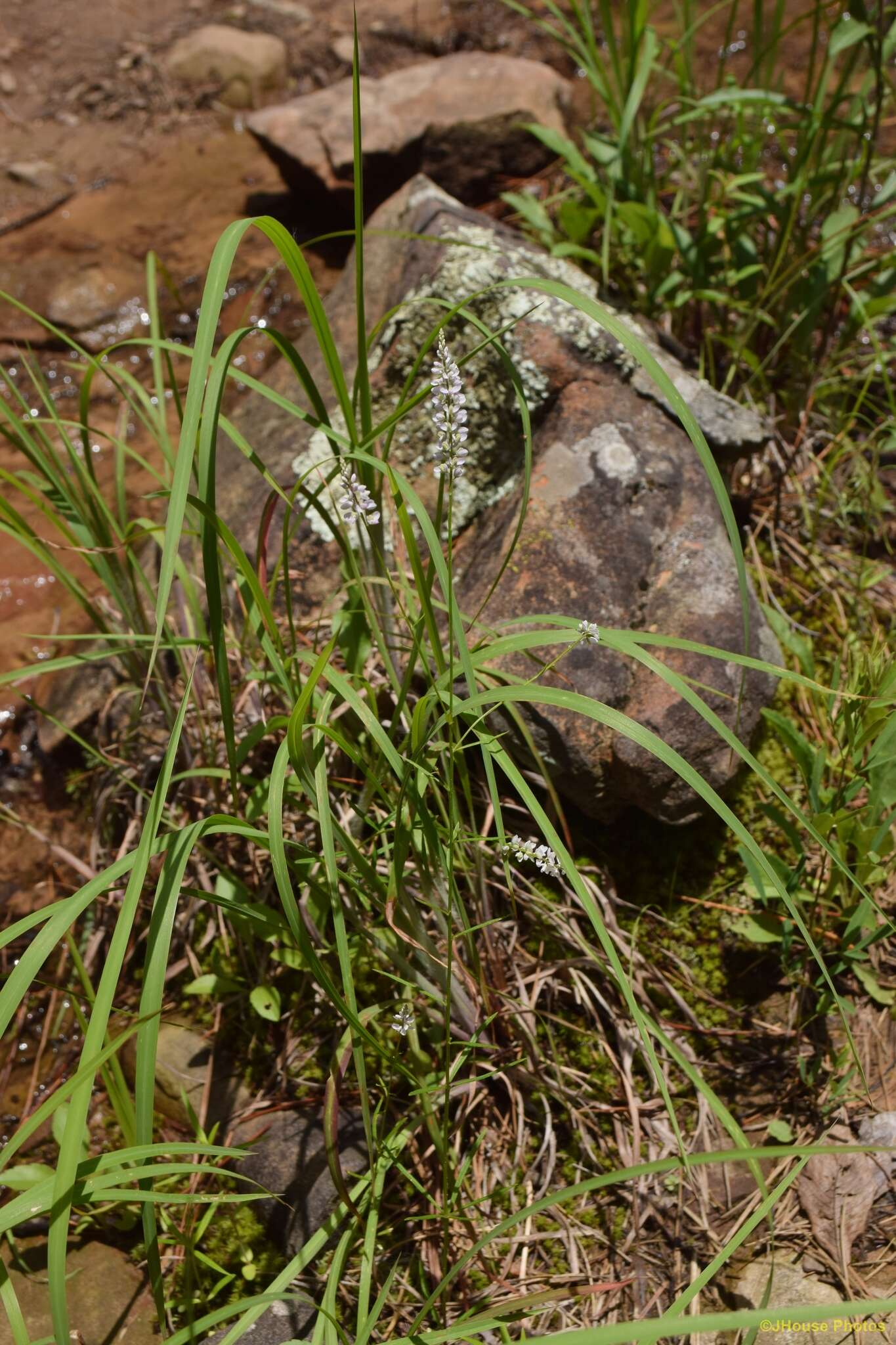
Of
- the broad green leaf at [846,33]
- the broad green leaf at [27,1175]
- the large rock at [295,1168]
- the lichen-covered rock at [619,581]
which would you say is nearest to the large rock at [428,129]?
the broad green leaf at [846,33]

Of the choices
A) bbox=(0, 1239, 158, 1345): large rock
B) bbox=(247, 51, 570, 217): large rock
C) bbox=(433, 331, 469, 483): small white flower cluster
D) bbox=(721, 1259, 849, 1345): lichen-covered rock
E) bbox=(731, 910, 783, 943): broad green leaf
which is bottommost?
bbox=(0, 1239, 158, 1345): large rock

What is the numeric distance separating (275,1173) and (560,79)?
13.7 ft

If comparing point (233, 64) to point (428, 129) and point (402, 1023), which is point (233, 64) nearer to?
point (428, 129)

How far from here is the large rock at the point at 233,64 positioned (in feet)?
15.1

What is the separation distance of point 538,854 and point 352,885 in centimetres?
41

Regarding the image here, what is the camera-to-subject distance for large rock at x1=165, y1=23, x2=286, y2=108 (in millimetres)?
4617

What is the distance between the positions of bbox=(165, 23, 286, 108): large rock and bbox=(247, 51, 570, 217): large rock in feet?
2.39

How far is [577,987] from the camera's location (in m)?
1.88

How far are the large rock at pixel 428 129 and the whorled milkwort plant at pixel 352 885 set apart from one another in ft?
6.38

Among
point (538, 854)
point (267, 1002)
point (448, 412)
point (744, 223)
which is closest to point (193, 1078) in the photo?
point (267, 1002)

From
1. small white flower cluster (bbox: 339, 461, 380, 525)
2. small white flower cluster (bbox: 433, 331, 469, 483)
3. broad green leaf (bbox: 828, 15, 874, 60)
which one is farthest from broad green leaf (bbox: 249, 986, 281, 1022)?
broad green leaf (bbox: 828, 15, 874, 60)

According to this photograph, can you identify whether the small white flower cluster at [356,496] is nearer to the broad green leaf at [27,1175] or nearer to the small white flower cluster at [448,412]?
the small white flower cluster at [448,412]

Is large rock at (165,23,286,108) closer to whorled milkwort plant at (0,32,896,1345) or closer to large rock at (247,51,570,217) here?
large rock at (247,51,570,217)

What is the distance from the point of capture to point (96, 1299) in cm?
174
